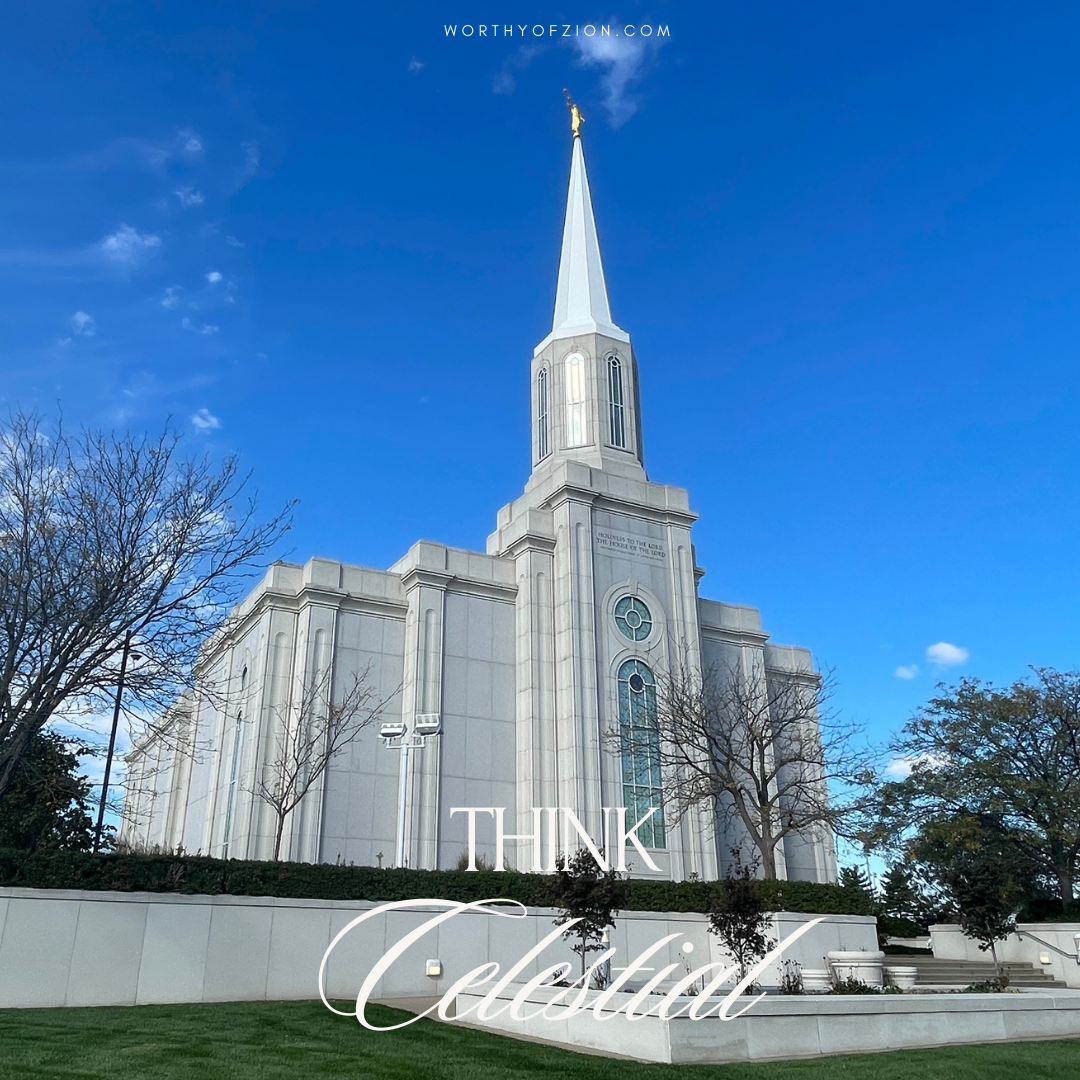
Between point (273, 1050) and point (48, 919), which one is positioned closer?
point (273, 1050)

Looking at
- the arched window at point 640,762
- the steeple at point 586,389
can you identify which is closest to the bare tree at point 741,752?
the arched window at point 640,762

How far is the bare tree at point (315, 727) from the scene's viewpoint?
29.4 metres

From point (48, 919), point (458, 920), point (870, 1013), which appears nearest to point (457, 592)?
point (458, 920)

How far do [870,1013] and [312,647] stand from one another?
22020mm

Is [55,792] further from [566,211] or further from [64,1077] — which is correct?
[566,211]

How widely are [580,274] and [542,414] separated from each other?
6771mm

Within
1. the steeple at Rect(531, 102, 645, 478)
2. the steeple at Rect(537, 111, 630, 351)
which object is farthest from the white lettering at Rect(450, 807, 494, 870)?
the steeple at Rect(537, 111, 630, 351)

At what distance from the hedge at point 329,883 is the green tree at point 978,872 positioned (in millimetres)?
2456

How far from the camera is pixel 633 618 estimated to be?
34938 millimetres

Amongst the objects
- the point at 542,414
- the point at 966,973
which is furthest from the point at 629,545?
the point at 966,973

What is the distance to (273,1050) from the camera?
11352mm

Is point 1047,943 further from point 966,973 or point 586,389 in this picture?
point 586,389

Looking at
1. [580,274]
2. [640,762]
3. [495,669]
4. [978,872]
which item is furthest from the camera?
[580,274]

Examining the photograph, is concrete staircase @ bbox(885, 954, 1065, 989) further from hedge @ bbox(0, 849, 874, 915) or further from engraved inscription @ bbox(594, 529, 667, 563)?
engraved inscription @ bbox(594, 529, 667, 563)
